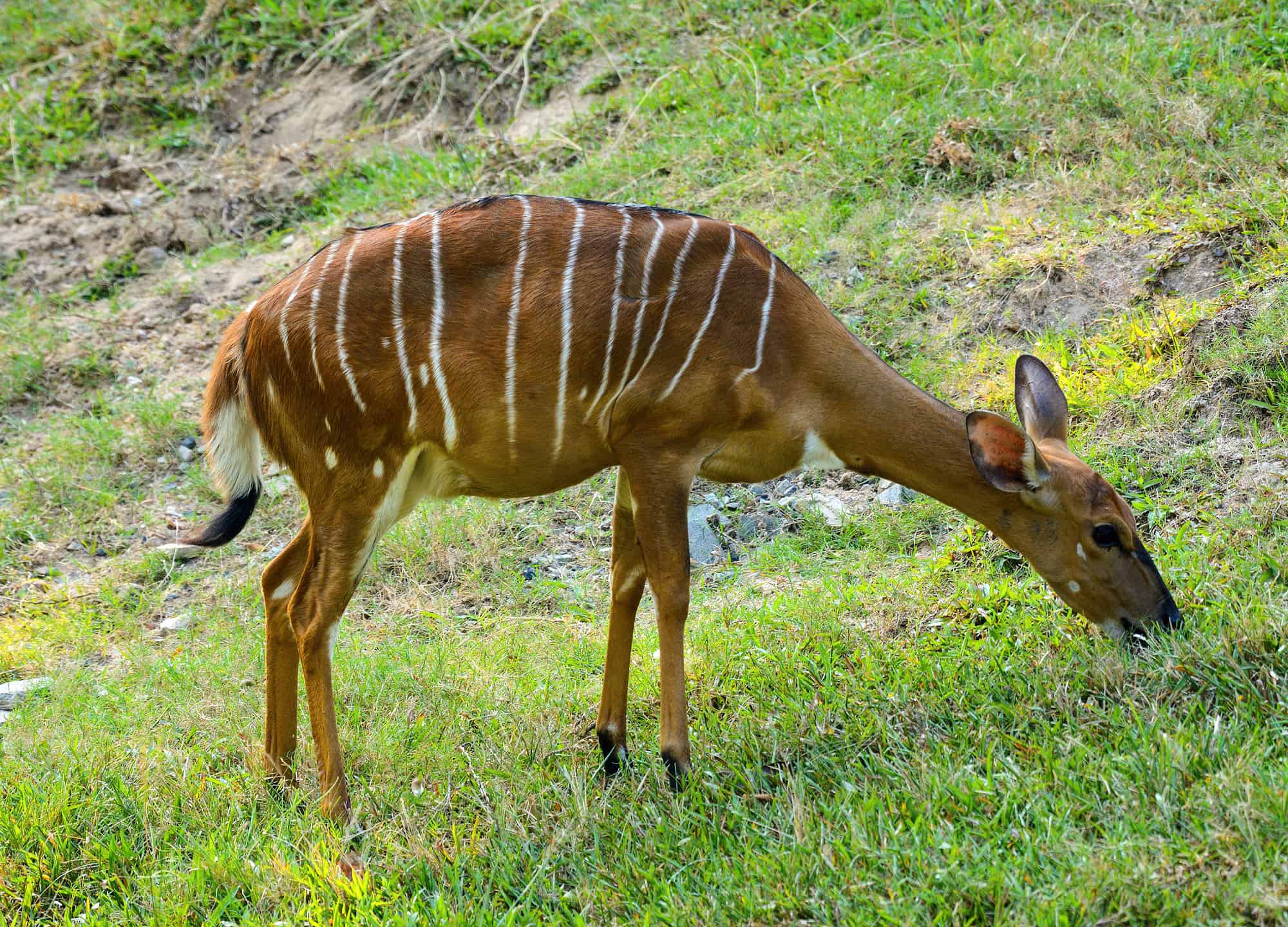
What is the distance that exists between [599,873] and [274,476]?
151 inches

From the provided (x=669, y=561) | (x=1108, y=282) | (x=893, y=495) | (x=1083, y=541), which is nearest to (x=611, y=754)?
(x=669, y=561)

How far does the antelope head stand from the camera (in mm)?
4184

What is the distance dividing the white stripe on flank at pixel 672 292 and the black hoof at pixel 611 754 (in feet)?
4.00

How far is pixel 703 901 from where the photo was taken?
3.42 m

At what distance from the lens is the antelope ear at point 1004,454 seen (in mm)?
4055

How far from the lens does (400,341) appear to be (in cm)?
421

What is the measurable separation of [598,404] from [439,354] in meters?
0.54

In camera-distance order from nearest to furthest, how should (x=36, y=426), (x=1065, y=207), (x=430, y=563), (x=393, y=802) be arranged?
(x=393, y=802) → (x=430, y=563) → (x=1065, y=207) → (x=36, y=426)

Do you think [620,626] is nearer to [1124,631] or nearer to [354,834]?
[354,834]

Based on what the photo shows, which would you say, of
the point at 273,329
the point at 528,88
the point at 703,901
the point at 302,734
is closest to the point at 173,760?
the point at 302,734

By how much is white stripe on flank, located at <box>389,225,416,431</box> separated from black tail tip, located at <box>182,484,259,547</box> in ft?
2.63

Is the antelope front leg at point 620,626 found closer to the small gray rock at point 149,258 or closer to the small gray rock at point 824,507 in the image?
the small gray rock at point 824,507

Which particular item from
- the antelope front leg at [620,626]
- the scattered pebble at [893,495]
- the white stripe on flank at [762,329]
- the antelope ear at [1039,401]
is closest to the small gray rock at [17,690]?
the antelope front leg at [620,626]

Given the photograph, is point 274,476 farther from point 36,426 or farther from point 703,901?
point 703,901
